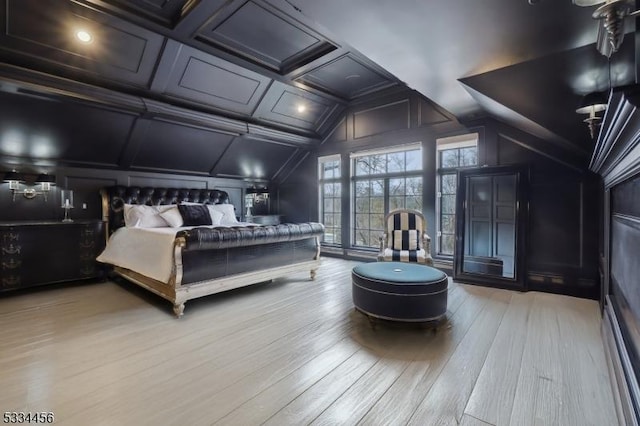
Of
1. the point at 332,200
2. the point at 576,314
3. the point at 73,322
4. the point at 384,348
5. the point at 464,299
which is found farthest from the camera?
the point at 332,200

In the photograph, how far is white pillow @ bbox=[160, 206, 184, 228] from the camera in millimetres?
4297

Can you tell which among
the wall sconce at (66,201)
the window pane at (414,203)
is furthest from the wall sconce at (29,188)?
the window pane at (414,203)

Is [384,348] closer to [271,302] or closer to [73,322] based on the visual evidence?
[271,302]

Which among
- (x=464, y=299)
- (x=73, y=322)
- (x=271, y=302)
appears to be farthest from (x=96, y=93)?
(x=464, y=299)

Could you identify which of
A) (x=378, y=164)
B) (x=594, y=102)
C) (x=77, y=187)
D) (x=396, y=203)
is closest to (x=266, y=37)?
(x=378, y=164)

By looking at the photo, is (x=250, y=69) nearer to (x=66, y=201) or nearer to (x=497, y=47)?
(x=497, y=47)

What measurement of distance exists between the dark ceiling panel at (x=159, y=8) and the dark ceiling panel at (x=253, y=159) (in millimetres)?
2382

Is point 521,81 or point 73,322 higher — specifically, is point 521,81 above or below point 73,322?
above

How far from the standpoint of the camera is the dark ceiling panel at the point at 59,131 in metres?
3.25

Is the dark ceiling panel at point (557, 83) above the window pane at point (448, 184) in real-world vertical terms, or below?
above

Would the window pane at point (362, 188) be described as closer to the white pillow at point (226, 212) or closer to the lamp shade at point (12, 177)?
the white pillow at point (226, 212)

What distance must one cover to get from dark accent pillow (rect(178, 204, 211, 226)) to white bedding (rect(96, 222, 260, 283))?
2.67ft

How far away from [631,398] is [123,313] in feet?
12.5

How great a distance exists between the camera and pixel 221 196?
565 cm
